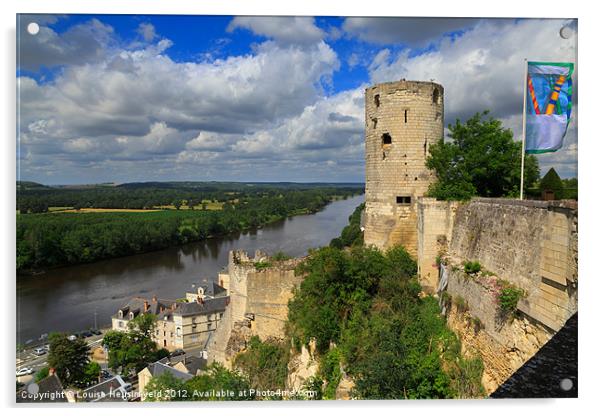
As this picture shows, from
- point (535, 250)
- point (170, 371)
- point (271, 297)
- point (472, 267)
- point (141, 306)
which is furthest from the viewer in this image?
point (141, 306)

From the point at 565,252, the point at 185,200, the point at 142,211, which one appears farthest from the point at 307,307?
the point at 185,200

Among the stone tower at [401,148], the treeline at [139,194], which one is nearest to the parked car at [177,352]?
the treeline at [139,194]

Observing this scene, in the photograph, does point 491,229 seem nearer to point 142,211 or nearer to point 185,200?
point 142,211

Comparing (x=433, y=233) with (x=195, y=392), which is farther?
(x=433, y=233)

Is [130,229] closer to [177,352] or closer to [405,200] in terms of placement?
[177,352]

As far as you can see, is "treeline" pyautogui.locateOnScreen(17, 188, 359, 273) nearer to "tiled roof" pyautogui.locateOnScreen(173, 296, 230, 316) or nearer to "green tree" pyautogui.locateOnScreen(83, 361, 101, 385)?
"green tree" pyautogui.locateOnScreen(83, 361, 101, 385)

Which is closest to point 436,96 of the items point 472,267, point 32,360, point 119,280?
point 472,267

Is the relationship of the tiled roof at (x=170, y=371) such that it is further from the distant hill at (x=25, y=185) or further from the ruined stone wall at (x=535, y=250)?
Result: the ruined stone wall at (x=535, y=250)
